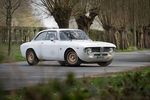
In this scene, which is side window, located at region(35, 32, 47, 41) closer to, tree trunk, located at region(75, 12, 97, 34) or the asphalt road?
the asphalt road

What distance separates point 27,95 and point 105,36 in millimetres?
49943

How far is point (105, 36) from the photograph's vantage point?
171ft

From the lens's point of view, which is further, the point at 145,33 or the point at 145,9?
the point at 145,33

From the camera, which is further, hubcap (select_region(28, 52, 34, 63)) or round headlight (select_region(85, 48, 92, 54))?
hubcap (select_region(28, 52, 34, 63))

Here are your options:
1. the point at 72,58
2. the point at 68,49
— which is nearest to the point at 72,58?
the point at 72,58

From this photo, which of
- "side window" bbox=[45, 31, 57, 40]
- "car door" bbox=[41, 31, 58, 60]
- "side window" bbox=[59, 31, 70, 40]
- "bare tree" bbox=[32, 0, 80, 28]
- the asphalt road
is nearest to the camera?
the asphalt road

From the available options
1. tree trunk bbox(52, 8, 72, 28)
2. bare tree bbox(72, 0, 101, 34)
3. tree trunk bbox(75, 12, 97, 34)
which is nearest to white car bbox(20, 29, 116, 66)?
tree trunk bbox(52, 8, 72, 28)

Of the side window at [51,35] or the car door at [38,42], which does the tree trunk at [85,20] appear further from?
the side window at [51,35]

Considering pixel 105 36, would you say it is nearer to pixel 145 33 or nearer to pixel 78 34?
pixel 145 33

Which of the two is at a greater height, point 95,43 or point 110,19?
point 110,19

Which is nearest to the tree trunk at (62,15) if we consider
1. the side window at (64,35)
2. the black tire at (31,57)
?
the black tire at (31,57)

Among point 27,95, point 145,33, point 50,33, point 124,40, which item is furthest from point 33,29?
point 27,95

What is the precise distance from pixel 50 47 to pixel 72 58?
4.56 feet

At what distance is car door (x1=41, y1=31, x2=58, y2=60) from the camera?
64.6 ft
